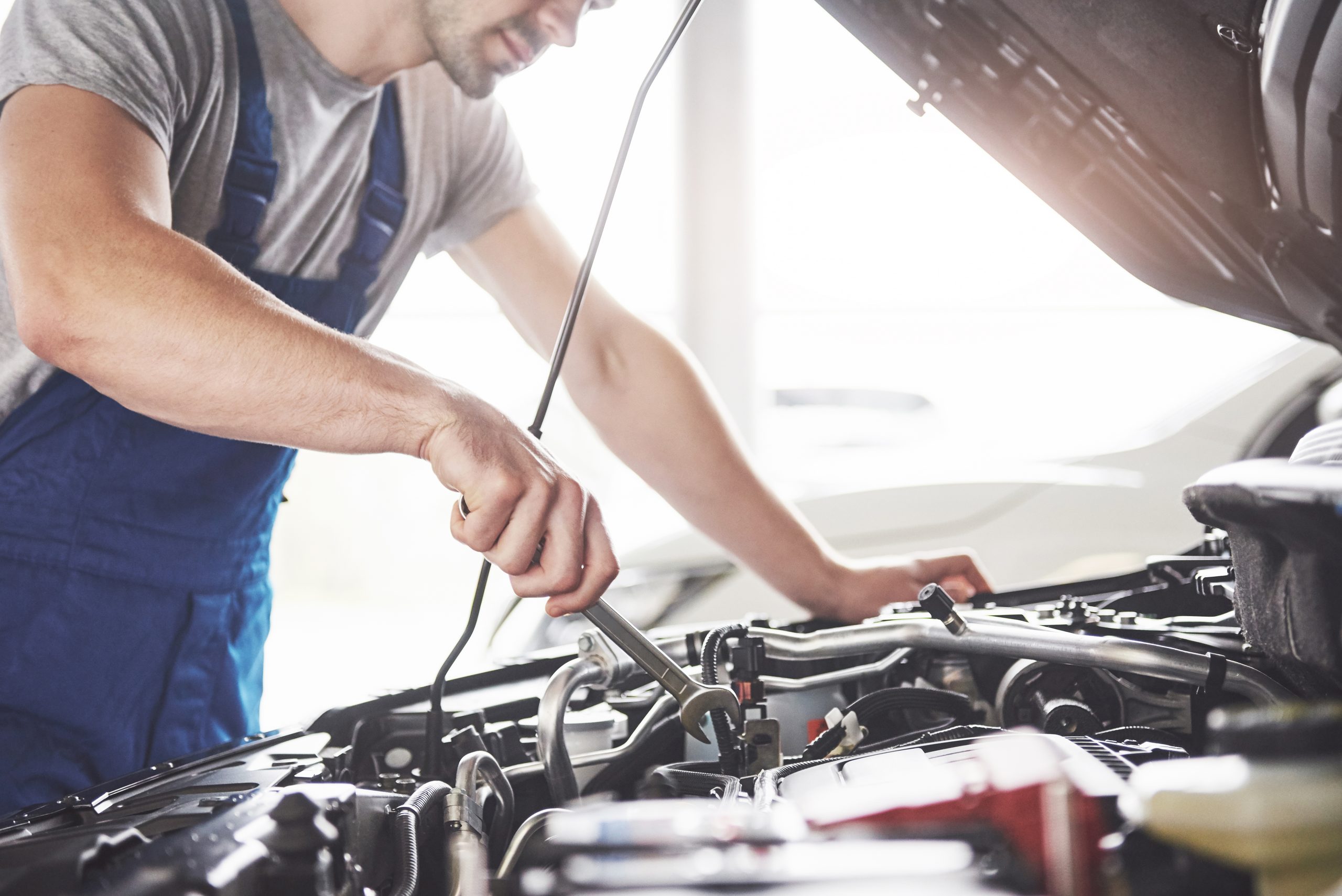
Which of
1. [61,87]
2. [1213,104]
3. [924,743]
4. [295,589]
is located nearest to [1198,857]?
[924,743]

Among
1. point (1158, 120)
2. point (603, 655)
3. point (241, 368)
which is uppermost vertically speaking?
point (1158, 120)

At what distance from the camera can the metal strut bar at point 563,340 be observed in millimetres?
927

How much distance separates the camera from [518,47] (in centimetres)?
117

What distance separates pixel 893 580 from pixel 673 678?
52 cm

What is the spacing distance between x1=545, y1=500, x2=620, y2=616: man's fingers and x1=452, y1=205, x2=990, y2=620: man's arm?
0.59 meters

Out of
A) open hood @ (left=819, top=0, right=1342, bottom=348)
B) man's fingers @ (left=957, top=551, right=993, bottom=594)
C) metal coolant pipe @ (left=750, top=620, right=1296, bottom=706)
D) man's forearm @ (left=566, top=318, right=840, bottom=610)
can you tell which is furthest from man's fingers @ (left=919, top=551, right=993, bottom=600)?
open hood @ (left=819, top=0, right=1342, bottom=348)

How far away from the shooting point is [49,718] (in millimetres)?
1040

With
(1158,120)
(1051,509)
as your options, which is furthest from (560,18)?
(1051,509)

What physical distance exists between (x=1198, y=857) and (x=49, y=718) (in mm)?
1052

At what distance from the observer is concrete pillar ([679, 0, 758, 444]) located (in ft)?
12.6

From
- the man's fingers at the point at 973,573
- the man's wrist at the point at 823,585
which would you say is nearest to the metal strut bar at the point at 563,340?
the man's wrist at the point at 823,585

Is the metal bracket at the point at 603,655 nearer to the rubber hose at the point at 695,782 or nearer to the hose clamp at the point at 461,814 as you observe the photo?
the rubber hose at the point at 695,782

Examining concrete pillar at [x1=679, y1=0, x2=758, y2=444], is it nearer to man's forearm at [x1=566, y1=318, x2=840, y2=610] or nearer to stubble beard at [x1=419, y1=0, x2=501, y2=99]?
man's forearm at [x1=566, y1=318, x2=840, y2=610]

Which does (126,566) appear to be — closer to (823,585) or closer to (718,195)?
(823,585)
